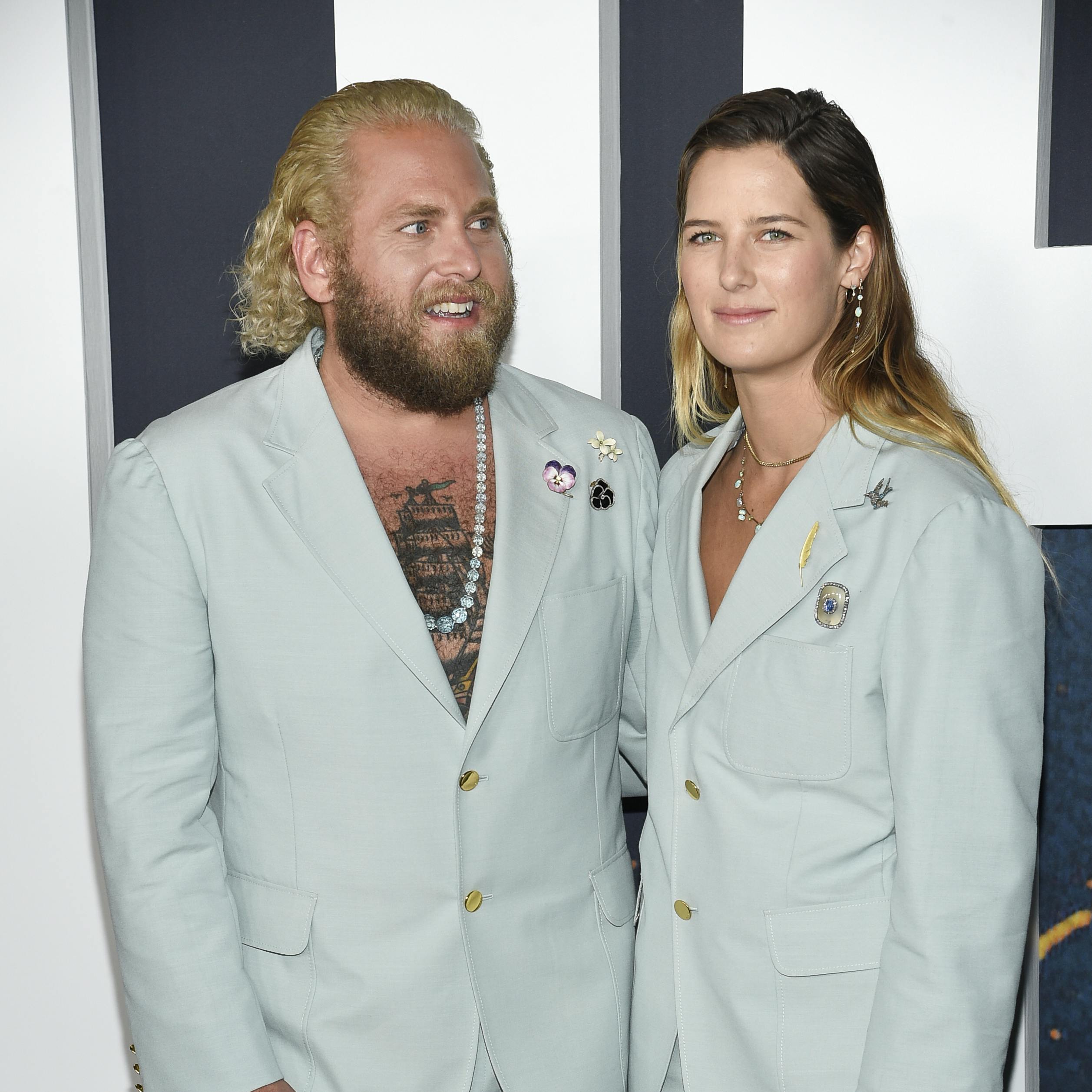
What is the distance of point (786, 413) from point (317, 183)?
0.81m

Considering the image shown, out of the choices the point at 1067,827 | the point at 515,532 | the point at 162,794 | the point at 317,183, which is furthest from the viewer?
the point at 1067,827

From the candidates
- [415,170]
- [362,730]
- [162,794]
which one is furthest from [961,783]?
[415,170]

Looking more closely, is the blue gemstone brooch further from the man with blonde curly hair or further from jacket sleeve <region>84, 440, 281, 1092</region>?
jacket sleeve <region>84, 440, 281, 1092</region>

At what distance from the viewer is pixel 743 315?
1.58 metres

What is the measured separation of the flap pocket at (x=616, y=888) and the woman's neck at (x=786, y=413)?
0.66 m

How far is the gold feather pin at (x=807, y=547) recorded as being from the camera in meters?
1.51

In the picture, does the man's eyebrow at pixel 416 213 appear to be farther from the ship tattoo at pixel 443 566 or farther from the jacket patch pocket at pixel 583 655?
the jacket patch pocket at pixel 583 655

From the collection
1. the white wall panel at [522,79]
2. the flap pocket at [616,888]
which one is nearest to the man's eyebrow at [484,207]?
the white wall panel at [522,79]

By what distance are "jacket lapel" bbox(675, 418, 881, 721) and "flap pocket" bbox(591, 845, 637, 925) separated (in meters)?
0.34

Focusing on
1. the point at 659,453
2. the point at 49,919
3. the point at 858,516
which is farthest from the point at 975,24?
the point at 49,919

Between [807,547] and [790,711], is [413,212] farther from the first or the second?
[790,711]

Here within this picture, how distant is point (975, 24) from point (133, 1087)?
2.58 meters

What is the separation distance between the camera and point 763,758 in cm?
152

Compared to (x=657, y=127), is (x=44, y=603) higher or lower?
lower
